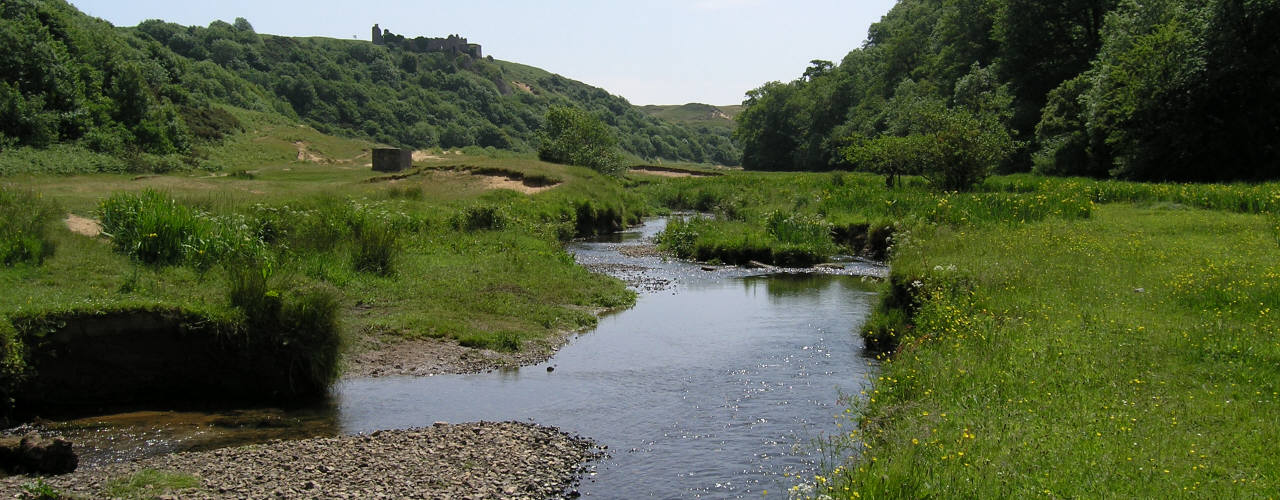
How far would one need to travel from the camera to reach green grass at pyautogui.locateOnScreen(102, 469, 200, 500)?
856 cm

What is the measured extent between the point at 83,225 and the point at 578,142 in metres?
45.2

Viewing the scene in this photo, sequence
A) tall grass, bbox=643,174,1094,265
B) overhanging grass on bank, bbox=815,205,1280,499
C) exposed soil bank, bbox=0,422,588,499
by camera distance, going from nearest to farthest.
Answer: overhanging grass on bank, bbox=815,205,1280,499, exposed soil bank, bbox=0,422,588,499, tall grass, bbox=643,174,1094,265

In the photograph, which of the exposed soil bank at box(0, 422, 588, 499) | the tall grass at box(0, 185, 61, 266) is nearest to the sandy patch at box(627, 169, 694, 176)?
the tall grass at box(0, 185, 61, 266)

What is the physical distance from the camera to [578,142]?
6450 centimetres

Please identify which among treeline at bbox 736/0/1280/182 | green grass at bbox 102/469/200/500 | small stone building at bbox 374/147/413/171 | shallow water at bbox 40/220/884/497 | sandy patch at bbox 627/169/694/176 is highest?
treeline at bbox 736/0/1280/182

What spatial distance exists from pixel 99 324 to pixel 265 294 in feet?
7.72

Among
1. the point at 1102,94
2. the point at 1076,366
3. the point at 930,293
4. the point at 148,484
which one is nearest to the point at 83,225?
the point at 148,484

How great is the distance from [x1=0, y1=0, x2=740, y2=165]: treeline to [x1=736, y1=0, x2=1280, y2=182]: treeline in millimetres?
39123

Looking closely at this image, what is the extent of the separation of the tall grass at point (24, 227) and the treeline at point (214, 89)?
31.7m

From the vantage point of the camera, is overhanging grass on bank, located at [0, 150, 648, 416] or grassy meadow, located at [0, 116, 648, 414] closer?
grassy meadow, located at [0, 116, 648, 414]

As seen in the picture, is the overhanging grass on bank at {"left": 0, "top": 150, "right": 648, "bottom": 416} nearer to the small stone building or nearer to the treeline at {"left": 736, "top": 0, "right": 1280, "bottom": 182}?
the treeline at {"left": 736, "top": 0, "right": 1280, "bottom": 182}

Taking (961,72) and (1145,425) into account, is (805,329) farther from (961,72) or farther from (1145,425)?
(961,72)

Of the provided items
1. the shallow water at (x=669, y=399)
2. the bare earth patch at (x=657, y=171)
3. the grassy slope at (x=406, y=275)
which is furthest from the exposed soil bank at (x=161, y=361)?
the bare earth patch at (x=657, y=171)

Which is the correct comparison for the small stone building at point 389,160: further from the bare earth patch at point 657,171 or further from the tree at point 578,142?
the bare earth patch at point 657,171
